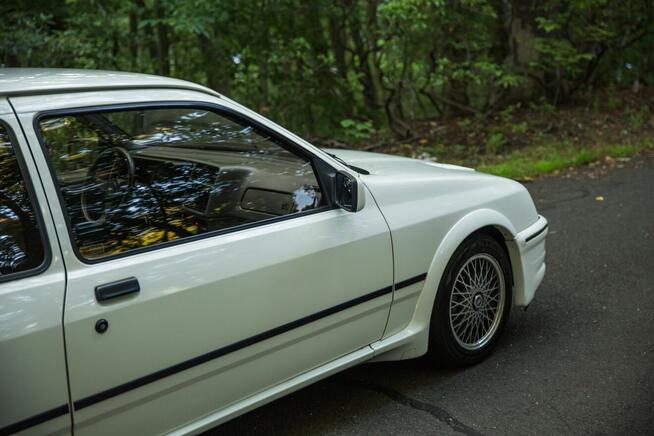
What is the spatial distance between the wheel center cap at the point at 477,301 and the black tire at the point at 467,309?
0.02 metres

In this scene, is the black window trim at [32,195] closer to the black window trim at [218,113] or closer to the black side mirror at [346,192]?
the black window trim at [218,113]

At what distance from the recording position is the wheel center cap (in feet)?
12.9

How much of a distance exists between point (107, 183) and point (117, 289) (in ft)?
1.66

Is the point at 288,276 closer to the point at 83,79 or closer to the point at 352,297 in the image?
the point at 352,297

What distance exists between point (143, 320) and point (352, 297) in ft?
3.43

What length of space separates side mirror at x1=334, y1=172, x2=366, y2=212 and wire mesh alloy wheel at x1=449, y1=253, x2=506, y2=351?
89cm

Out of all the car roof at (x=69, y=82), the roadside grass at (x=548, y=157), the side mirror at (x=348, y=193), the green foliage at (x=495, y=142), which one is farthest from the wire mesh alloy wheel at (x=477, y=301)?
the green foliage at (x=495, y=142)

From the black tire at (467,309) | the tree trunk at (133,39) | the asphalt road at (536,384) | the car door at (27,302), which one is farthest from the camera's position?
the tree trunk at (133,39)

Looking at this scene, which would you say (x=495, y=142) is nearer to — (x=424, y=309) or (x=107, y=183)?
(x=424, y=309)

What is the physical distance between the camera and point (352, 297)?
3262 millimetres

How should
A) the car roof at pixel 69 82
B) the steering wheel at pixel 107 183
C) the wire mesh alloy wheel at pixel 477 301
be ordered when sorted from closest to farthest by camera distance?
the car roof at pixel 69 82, the steering wheel at pixel 107 183, the wire mesh alloy wheel at pixel 477 301

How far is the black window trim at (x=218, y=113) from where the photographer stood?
2486 millimetres

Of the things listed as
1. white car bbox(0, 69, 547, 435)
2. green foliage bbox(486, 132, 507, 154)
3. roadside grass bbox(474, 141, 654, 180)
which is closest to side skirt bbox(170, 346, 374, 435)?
white car bbox(0, 69, 547, 435)

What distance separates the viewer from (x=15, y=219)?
2.43 m
